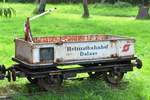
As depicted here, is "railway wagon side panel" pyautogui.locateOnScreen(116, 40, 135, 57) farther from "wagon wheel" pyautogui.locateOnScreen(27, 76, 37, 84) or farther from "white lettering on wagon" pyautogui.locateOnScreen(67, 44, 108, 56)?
"wagon wheel" pyautogui.locateOnScreen(27, 76, 37, 84)

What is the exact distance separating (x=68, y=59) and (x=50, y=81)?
542 millimetres

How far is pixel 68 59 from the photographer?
9.64 metres

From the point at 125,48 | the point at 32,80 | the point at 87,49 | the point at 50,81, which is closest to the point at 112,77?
the point at 125,48

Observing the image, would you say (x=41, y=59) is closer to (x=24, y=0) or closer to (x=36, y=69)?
(x=36, y=69)

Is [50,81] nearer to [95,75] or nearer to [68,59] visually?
[68,59]

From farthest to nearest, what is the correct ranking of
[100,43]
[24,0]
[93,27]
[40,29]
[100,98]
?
[24,0] < [93,27] < [40,29] < [100,43] < [100,98]

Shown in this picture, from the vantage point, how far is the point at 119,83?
1051 cm

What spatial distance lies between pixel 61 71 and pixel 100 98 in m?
0.92

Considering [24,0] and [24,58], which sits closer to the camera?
[24,58]

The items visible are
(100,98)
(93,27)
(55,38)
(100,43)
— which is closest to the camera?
(100,98)

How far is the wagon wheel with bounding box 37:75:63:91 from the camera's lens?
9.52 m

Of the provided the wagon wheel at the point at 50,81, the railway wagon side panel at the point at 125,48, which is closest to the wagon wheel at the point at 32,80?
the wagon wheel at the point at 50,81

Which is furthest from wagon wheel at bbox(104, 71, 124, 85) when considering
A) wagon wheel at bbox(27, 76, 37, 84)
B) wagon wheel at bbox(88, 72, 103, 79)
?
wagon wheel at bbox(27, 76, 37, 84)

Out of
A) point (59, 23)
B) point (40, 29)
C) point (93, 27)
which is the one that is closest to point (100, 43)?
point (40, 29)
